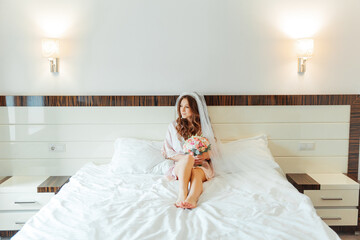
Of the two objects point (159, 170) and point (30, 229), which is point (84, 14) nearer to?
point (159, 170)

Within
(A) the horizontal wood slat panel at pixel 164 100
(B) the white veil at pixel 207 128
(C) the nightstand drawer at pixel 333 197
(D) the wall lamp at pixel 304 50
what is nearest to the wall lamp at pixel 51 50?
(A) the horizontal wood slat panel at pixel 164 100

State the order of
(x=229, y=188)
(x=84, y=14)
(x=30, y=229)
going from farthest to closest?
(x=84, y=14), (x=229, y=188), (x=30, y=229)

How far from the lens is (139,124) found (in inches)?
122

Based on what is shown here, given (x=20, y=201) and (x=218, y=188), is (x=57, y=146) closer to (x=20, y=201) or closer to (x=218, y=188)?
(x=20, y=201)

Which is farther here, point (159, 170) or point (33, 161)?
point (33, 161)

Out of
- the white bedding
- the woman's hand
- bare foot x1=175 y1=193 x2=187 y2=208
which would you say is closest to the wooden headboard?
the woman's hand

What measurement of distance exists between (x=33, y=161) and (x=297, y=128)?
261 cm

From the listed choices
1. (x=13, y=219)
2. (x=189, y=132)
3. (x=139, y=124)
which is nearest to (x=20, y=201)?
(x=13, y=219)

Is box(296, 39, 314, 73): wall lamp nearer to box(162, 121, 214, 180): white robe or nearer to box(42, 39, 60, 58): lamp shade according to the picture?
box(162, 121, 214, 180): white robe

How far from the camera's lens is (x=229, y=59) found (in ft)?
10.2

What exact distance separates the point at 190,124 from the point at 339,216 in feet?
5.23

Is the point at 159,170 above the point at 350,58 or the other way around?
the other way around

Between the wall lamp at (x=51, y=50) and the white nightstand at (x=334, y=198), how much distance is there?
2511 millimetres

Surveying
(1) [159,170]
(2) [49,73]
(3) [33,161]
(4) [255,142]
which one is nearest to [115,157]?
(1) [159,170]
